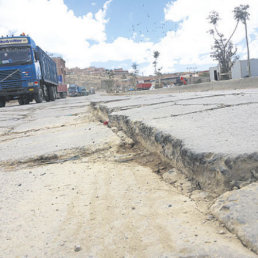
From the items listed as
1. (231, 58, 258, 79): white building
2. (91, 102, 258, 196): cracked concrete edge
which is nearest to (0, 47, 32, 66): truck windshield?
(91, 102, 258, 196): cracked concrete edge

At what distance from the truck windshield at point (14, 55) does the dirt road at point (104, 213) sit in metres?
10.4

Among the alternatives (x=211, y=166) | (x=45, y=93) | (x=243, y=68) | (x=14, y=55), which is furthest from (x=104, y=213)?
(x=243, y=68)

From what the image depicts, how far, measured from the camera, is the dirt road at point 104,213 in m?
0.74

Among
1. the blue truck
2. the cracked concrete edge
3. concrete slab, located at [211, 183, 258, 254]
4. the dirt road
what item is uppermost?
the blue truck

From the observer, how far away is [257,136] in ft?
3.85

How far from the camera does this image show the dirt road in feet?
2.42

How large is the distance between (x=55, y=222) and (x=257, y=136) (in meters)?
0.88

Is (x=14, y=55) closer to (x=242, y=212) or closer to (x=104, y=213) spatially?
(x=104, y=213)

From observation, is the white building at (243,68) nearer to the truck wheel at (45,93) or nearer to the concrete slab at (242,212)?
the truck wheel at (45,93)

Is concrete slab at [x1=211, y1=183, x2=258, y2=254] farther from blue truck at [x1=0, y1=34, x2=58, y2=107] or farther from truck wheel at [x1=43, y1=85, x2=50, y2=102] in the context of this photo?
truck wheel at [x1=43, y1=85, x2=50, y2=102]

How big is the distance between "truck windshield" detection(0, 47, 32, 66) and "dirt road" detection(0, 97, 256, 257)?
10.4 metres

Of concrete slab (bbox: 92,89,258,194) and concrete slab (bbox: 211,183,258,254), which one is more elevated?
concrete slab (bbox: 92,89,258,194)

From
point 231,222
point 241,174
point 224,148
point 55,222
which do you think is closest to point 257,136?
point 224,148

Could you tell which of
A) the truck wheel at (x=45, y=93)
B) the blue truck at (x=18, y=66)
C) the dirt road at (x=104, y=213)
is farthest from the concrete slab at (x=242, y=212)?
the truck wheel at (x=45, y=93)
